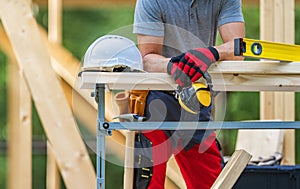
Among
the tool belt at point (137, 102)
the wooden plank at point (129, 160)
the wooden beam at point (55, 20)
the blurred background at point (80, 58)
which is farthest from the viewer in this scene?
the blurred background at point (80, 58)

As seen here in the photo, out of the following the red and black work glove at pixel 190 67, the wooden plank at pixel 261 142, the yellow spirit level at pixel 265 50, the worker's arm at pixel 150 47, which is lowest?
the wooden plank at pixel 261 142

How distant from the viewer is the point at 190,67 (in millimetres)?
2443

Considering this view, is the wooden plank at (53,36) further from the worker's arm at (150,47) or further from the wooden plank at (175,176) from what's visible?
the worker's arm at (150,47)

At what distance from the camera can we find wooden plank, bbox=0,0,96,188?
4.38 metres

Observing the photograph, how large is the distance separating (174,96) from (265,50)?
838 mm

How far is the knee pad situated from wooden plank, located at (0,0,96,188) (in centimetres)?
134

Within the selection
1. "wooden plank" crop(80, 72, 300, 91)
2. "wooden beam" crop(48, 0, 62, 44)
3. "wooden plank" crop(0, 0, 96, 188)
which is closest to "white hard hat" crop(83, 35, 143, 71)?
"wooden plank" crop(80, 72, 300, 91)

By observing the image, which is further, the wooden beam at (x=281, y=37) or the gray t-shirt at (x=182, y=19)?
the wooden beam at (x=281, y=37)

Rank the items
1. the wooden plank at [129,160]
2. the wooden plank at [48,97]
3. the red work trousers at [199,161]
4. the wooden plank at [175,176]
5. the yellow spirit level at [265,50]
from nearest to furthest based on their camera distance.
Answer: the yellow spirit level at [265,50]
the wooden plank at [129,160]
the red work trousers at [199,161]
the wooden plank at [48,97]
the wooden plank at [175,176]

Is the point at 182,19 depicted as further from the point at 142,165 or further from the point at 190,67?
the point at 190,67

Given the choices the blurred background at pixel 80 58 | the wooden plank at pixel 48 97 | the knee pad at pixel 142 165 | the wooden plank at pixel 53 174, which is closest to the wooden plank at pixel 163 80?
the knee pad at pixel 142 165

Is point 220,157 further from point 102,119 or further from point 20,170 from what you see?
point 20,170

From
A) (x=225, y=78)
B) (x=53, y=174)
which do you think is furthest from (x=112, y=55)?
(x=53, y=174)

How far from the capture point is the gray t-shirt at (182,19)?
10.4 ft
